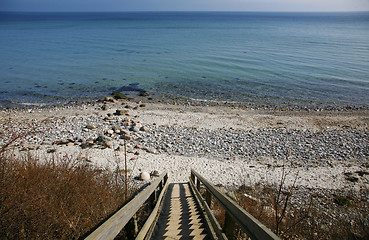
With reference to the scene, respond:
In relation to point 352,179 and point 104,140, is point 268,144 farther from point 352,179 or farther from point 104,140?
point 104,140

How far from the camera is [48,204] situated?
3.03 m

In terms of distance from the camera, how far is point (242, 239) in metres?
3.50

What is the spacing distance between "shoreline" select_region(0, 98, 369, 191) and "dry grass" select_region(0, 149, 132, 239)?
4032 millimetres

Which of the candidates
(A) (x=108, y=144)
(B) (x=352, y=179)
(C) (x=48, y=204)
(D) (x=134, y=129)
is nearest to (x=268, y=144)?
(B) (x=352, y=179)

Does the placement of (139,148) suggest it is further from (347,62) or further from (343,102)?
(347,62)

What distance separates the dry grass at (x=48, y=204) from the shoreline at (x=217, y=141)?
4032 millimetres

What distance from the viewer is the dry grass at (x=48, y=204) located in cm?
254

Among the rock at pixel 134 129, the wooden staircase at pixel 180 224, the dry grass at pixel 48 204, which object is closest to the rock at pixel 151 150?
the rock at pixel 134 129

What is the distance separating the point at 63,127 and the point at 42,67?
81.7 feet

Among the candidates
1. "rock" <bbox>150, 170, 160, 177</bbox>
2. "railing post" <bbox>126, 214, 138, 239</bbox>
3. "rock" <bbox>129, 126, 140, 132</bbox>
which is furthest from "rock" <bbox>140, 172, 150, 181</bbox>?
"railing post" <bbox>126, 214, 138, 239</bbox>

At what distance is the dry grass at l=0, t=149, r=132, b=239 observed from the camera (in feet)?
8.34

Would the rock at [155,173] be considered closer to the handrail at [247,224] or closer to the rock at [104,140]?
the rock at [104,140]

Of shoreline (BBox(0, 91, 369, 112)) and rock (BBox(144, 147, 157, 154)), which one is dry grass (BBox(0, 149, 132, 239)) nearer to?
rock (BBox(144, 147, 157, 154))

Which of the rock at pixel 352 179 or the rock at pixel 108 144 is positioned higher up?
the rock at pixel 108 144
